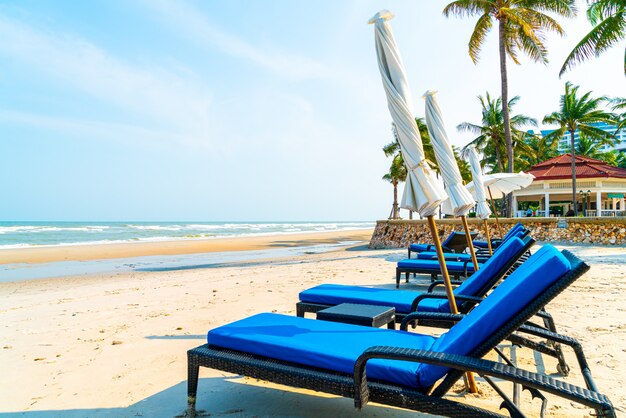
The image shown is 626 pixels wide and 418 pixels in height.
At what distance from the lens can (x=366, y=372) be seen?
205 centimetres

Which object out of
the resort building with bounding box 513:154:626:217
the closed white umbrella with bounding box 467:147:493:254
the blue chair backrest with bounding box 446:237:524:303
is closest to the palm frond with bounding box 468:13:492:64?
the resort building with bounding box 513:154:626:217

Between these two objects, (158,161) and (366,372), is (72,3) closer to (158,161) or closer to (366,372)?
(366,372)

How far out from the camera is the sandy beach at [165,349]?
2.64m

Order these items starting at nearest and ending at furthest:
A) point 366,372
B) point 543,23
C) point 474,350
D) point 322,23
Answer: point 474,350, point 366,372, point 322,23, point 543,23

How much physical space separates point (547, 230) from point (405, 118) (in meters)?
14.7

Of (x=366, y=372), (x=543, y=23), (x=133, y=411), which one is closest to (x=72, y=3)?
(x=133, y=411)

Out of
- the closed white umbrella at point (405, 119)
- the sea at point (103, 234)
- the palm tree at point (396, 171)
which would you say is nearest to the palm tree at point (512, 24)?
the palm tree at point (396, 171)

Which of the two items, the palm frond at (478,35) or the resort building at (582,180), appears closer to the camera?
the palm frond at (478,35)

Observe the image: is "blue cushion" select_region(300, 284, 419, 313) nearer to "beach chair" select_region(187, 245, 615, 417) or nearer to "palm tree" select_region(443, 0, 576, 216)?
"beach chair" select_region(187, 245, 615, 417)

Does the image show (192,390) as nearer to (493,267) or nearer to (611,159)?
(493,267)

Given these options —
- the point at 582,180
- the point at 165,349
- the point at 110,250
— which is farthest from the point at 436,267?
the point at 582,180

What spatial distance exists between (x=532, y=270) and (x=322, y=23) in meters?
10.4

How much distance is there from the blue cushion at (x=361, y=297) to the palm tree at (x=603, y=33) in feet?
51.9

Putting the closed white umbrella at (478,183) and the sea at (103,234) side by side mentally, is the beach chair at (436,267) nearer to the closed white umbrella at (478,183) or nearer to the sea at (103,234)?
the closed white umbrella at (478,183)
